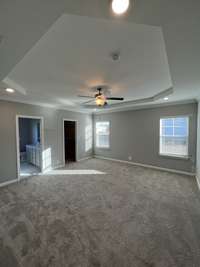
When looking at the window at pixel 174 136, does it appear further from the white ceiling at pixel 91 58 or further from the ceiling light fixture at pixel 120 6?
the ceiling light fixture at pixel 120 6

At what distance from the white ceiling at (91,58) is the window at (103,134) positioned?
3.69m

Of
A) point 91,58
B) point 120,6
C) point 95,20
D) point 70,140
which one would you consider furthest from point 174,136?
point 70,140

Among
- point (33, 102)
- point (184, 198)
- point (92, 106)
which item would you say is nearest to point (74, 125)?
point (92, 106)

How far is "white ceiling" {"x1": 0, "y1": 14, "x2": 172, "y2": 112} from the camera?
4.54ft

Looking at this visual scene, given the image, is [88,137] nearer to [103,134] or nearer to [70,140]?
[103,134]

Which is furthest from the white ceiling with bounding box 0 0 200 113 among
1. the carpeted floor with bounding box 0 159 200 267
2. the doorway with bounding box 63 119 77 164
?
the doorway with bounding box 63 119 77 164

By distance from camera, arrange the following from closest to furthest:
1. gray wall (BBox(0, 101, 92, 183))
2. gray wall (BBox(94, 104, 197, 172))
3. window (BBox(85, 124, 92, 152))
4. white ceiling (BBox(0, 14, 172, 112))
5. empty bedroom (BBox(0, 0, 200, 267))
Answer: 1. empty bedroom (BBox(0, 0, 200, 267))
2. white ceiling (BBox(0, 14, 172, 112))
3. gray wall (BBox(0, 101, 92, 183))
4. gray wall (BBox(94, 104, 197, 172))
5. window (BBox(85, 124, 92, 152))

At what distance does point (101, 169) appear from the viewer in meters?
5.22

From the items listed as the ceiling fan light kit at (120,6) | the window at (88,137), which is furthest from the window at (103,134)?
the ceiling fan light kit at (120,6)

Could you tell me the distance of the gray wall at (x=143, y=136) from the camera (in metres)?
4.42

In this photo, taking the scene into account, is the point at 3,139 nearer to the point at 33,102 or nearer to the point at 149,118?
the point at 33,102

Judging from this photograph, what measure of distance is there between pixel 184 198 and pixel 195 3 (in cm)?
343

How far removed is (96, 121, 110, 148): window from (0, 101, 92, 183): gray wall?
85 centimetres

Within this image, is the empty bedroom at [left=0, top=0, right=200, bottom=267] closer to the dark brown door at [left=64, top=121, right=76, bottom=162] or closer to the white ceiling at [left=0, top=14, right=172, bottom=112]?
the white ceiling at [left=0, top=14, right=172, bottom=112]
